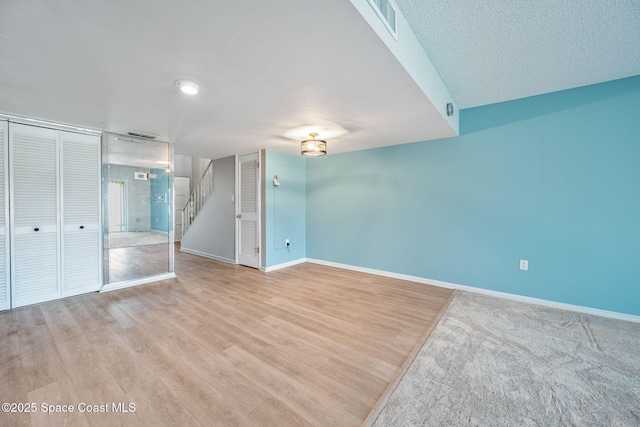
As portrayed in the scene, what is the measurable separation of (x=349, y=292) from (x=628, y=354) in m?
2.63

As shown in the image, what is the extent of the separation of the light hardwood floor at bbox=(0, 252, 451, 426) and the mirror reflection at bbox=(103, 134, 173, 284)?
560 mm

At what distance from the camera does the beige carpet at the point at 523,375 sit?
4.71 ft

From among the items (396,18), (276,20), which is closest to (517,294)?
(396,18)

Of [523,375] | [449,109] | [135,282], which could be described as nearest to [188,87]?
[449,109]

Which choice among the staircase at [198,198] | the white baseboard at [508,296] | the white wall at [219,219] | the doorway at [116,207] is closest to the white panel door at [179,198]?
the staircase at [198,198]

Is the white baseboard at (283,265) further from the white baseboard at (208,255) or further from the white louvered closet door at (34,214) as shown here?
the white louvered closet door at (34,214)

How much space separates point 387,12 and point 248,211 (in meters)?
4.04

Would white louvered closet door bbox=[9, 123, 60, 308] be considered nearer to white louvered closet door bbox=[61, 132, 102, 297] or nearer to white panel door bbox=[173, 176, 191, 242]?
white louvered closet door bbox=[61, 132, 102, 297]

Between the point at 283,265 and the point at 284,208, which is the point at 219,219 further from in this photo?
the point at 283,265

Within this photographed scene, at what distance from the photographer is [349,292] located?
350 centimetres

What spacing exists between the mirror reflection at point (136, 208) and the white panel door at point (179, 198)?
294 cm

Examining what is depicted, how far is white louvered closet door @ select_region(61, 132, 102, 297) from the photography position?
3211 millimetres

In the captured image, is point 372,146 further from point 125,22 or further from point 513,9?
point 125,22

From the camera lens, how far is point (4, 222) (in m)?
2.79
